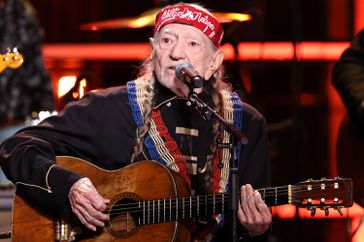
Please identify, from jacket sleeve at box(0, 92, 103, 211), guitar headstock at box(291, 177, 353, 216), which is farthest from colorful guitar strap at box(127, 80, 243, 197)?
guitar headstock at box(291, 177, 353, 216)

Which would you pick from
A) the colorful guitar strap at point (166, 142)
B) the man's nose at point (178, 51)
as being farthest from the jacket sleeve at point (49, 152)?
the man's nose at point (178, 51)

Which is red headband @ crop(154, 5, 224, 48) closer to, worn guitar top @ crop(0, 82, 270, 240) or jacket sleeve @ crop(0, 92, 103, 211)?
worn guitar top @ crop(0, 82, 270, 240)

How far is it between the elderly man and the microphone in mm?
369

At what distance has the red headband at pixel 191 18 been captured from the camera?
4906 mm

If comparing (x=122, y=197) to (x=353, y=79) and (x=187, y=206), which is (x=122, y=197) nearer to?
(x=187, y=206)

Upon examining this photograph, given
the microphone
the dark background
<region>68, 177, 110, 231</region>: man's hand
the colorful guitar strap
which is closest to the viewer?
the microphone

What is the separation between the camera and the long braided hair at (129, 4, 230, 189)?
4.85 m

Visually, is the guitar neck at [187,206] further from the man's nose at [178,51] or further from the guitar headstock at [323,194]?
the man's nose at [178,51]

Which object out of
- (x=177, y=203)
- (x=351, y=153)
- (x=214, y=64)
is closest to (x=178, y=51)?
(x=214, y=64)

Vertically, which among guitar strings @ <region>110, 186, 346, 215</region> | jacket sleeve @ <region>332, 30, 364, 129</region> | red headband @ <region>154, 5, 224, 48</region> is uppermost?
red headband @ <region>154, 5, 224, 48</region>

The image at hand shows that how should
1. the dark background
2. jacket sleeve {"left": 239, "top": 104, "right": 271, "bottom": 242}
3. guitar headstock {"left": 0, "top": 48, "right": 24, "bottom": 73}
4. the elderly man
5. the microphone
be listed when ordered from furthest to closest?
the dark background < guitar headstock {"left": 0, "top": 48, "right": 24, "bottom": 73} < jacket sleeve {"left": 239, "top": 104, "right": 271, "bottom": 242} < the elderly man < the microphone

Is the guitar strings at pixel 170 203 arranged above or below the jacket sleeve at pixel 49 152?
below

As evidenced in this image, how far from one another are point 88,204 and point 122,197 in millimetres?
236

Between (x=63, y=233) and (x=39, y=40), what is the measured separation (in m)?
2.48
